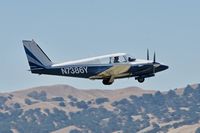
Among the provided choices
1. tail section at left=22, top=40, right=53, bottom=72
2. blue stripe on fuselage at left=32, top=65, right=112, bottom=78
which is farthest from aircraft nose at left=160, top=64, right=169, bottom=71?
tail section at left=22, top=40, right=53, bottom=72

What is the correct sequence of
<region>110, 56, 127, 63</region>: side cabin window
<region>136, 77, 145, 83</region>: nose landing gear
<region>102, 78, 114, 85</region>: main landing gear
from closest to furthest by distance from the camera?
1. <region>110, 56, 127, 63</region>: side cabin window
2. <region>102, 78, 114, 85</region>: main landing gear
3. <region>136, 77, 145, 83</region>: nose landing gear

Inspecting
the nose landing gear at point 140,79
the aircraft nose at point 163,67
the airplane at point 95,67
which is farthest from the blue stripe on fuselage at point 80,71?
the aircraft nose at point 163,67

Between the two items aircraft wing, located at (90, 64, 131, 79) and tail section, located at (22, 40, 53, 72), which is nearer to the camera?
aircraft wing, located at (90, 64, 131, 79)

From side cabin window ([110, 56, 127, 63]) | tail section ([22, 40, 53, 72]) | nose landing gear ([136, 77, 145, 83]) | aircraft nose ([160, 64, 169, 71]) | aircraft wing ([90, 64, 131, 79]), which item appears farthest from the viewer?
aircraft nose ([160, 64, 169, 71])

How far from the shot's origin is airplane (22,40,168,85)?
10825 cm

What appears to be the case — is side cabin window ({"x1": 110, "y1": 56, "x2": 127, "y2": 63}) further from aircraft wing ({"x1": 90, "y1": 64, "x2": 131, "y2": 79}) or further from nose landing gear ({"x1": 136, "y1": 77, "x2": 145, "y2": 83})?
nose landing gear ({"x1": 136, "y1": 77, "x2": 145, "y2": 83})

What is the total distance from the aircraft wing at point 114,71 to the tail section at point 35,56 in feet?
26.2

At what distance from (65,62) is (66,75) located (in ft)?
9.40

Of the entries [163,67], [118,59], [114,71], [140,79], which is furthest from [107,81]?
[163,67]

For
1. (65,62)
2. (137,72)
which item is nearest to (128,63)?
(137,72)

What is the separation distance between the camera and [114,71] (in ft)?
358

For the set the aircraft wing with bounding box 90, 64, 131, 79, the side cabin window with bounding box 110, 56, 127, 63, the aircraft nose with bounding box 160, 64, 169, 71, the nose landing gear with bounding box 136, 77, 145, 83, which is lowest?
the nose landing gear with bounding box 136, 77, 145, 83

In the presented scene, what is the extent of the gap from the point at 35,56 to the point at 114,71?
40.7ft

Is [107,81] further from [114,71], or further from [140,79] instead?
[140,79]
